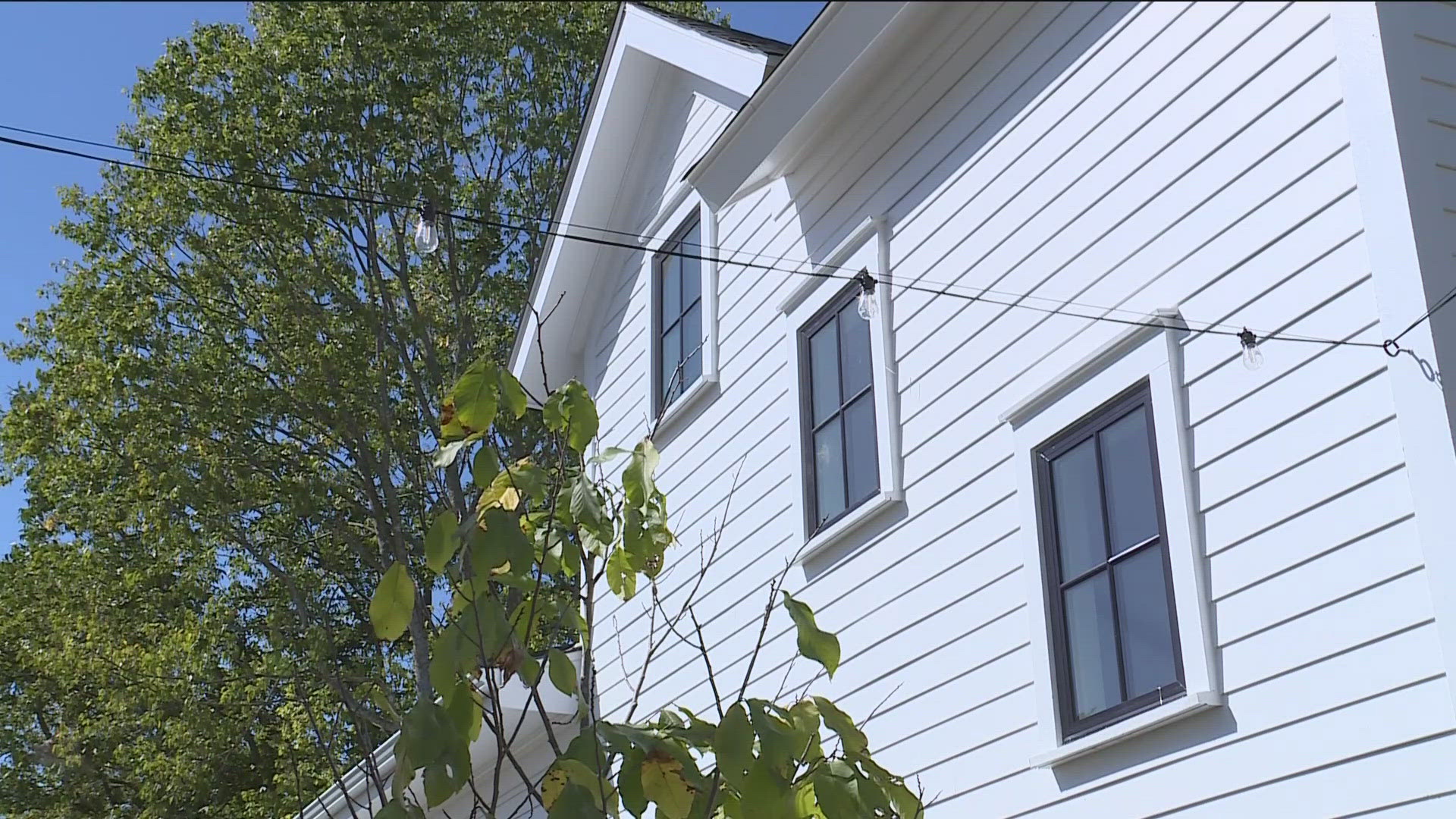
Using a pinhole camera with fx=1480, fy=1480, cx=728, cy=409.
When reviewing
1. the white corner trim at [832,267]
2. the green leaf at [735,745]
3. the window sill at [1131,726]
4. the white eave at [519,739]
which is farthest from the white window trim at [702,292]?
the green leaf at [735,745]

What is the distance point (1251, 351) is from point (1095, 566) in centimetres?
99

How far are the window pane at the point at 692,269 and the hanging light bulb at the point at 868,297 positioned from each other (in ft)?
6.97

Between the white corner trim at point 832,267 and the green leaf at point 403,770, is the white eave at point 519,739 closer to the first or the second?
the white corner trim at point 832,267

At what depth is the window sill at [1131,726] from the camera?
14.9ft

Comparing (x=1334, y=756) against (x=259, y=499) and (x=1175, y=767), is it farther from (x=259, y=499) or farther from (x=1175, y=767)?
(x=259, y=499)

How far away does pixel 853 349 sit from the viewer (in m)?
7.07

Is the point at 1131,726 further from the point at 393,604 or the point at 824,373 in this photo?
the point at 824,373

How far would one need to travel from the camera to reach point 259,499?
17.3m

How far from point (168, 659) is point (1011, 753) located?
12.2 meters

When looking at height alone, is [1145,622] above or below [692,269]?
below

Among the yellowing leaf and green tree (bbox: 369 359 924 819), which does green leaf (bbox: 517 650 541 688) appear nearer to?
green tree (bbox: 369 359 924 819)

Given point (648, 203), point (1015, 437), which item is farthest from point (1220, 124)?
point (648, 203)

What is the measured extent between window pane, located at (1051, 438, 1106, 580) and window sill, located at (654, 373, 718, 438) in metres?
3.20

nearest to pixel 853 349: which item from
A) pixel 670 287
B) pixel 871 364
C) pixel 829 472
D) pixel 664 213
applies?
pixel 871 364
